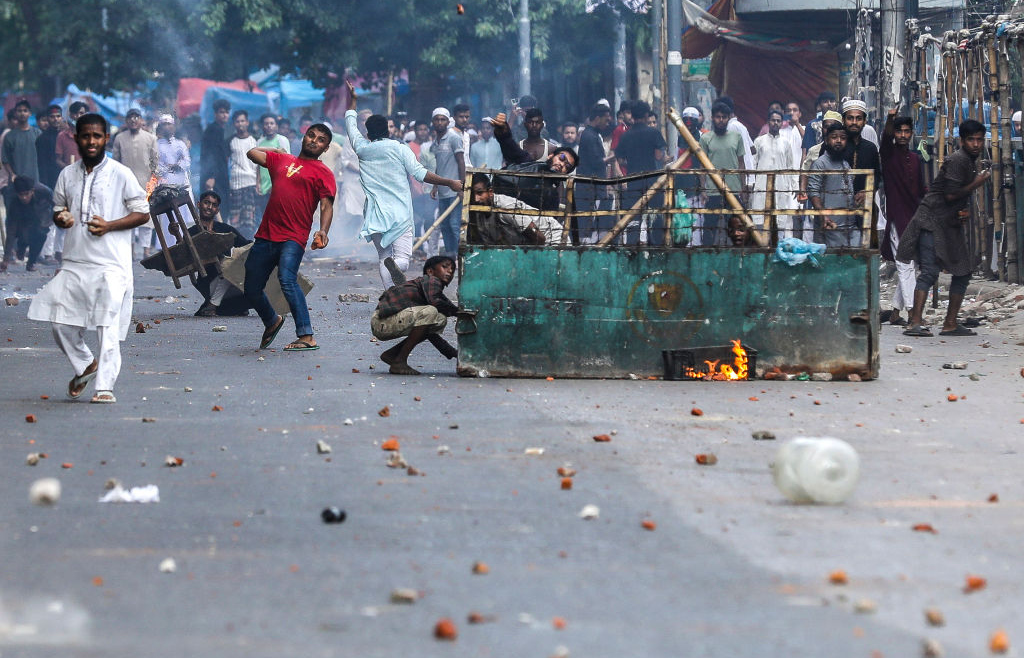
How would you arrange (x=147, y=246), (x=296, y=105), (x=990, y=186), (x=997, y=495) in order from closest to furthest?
(x=997, y=495) → (x=990, y=186) → (x=147, y=246) → (x=296, y=105)

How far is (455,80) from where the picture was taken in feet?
121

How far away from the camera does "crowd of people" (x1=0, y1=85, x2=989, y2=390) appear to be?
344 inches

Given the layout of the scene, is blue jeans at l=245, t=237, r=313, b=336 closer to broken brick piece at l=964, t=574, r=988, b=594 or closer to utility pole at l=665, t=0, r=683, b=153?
broken brick piece at l=964, t=574, r=988, b=594

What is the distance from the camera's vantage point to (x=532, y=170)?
459 inches

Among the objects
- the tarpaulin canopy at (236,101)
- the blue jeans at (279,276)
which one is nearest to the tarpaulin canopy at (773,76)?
the tarpaulin canopy at (236,101)

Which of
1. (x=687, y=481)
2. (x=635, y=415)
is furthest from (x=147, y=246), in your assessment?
(x=687, y=481)

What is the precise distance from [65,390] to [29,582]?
4822 millimetres

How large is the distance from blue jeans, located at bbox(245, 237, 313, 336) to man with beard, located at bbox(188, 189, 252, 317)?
2.57m

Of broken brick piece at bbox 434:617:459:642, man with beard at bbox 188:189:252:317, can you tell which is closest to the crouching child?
man with beard at bbox 188:189:252:317

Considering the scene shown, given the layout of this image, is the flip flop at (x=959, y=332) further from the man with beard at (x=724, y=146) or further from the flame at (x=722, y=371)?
the man with beard at (x=724, y=146)

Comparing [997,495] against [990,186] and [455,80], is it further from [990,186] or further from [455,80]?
[455,80]

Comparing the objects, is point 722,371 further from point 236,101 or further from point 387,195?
point 236,101

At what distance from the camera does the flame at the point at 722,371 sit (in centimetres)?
983

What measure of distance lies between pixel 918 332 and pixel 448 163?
885cm
